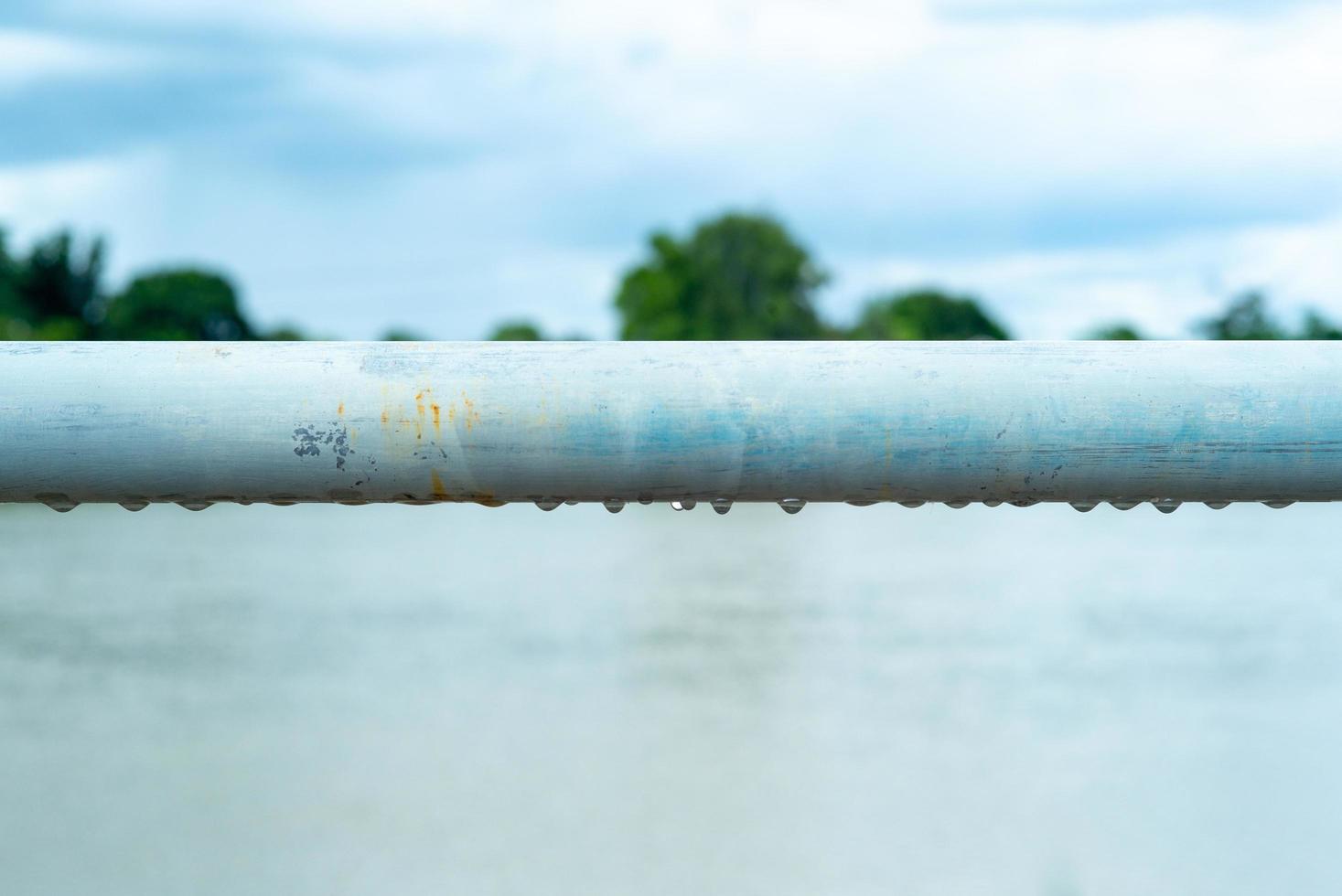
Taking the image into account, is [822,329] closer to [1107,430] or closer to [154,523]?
[154,523]

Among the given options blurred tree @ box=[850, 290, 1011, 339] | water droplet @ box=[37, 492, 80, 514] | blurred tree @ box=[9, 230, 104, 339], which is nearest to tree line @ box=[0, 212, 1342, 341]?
blurred tree @ box=[9, 230, 104, 339]

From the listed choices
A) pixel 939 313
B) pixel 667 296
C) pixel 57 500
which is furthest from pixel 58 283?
pixel 57 500

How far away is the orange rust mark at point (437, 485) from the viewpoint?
18.6 inches

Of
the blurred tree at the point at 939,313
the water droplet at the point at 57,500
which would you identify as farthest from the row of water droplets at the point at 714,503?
the blurred tree at the point at 939,313

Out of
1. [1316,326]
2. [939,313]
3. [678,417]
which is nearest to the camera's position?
[678,417]

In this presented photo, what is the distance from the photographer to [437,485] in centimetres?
47

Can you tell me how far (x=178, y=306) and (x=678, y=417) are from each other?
42.7 m

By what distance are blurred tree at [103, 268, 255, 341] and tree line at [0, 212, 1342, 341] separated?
0.03 metres

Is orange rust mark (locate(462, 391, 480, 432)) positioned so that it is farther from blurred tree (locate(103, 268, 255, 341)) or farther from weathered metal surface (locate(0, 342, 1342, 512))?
blurred tree (locate(103, 268, 255, 341))

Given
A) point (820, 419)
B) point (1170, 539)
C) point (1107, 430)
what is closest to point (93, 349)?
point (820, 419)

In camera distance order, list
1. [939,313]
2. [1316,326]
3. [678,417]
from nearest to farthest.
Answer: [678,417], [1316,326], [939,313]

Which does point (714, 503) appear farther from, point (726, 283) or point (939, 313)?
point (939, 313)

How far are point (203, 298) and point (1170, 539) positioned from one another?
30.8 meters

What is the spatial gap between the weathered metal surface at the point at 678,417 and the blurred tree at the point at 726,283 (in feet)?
139
